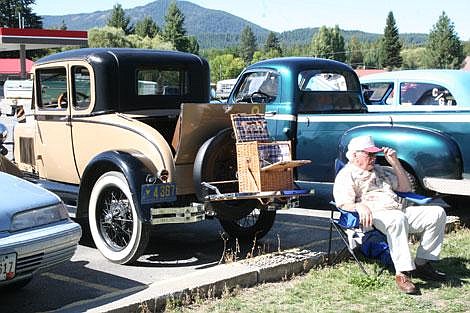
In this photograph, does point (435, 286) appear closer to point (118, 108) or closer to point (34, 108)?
point (118, 108)

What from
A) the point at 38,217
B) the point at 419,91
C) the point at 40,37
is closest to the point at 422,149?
the point at 419,91

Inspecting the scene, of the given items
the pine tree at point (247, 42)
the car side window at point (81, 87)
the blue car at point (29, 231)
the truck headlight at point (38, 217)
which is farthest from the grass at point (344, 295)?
the pine tree at point (247, 42)

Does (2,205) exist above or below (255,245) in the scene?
above

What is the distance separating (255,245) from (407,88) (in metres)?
4.87

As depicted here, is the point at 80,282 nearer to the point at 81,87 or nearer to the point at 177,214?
the point at 177,214

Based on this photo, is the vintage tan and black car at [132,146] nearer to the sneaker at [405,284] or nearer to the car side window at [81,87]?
the car side window at [81,87]

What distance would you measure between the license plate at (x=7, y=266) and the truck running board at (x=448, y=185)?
4664 millimetres

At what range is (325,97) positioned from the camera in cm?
897

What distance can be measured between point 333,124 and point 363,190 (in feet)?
8.41

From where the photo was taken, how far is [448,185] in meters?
7.00

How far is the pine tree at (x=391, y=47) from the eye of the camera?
10744 centimetres

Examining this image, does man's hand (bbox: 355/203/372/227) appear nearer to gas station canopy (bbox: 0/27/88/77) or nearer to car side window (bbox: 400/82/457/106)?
car side window (bbox: 400/82/457/106)

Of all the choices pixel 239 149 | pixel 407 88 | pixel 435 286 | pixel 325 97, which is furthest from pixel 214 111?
pixel 407 88

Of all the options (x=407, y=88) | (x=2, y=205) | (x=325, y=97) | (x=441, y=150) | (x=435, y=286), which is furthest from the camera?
(x=407, y=88)
